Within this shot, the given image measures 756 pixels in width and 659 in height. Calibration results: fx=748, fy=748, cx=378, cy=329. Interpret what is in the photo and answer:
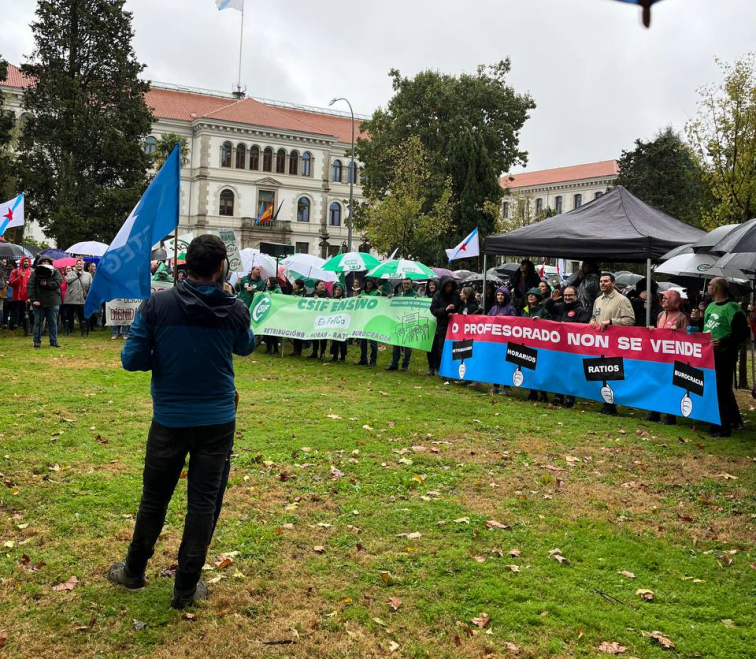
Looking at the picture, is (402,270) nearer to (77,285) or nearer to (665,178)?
(77,285)

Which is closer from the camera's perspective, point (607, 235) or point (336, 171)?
point (607, 235)

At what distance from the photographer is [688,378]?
34.3 ft

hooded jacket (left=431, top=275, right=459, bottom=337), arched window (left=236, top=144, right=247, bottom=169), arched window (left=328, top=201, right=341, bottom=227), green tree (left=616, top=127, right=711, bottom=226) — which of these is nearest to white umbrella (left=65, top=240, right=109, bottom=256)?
hooded jacket (left=431, top=275, right=459, bottom=337)

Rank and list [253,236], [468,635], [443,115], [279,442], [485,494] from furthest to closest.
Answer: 1. [253,236]
2. [443,115]
3. [279,442]
4. [485,494]
5. [468,635]

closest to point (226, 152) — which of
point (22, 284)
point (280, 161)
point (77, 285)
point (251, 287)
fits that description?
point (280, 161)

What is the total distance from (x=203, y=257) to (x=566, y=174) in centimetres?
9564

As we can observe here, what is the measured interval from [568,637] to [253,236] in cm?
6638

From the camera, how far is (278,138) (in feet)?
232

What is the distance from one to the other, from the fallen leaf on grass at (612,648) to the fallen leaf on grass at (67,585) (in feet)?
10.4

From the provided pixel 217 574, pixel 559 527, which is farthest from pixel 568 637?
pixel 217 574

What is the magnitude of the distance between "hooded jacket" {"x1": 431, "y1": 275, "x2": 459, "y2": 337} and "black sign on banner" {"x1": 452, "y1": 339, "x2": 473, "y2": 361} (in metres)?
0.65

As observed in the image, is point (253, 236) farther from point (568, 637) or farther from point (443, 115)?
point (568, 637)

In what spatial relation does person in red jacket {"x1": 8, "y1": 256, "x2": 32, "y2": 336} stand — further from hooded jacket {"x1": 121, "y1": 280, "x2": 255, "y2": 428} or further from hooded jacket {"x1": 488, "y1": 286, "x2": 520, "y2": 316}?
hooded jacket {"x1": 121, "y1": 280, "x2": 255, "y2": 428}

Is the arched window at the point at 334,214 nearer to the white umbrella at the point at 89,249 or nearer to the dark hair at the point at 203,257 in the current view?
the white umbrella at the point at 89,249
